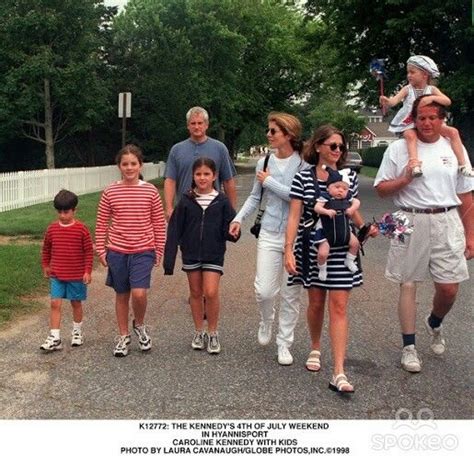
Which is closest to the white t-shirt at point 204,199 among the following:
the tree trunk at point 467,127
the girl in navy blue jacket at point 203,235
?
the girl in navy blue jacket at point 203,235

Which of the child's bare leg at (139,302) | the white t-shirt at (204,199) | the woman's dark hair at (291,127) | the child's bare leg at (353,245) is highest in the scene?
the woman's dark hair at (291,127)

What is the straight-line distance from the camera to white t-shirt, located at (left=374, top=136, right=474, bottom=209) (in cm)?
397

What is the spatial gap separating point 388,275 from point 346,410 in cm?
122

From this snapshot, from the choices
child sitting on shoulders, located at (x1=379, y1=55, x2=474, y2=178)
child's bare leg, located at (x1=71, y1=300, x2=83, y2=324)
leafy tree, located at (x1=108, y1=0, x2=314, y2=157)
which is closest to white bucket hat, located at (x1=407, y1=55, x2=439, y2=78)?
child sitting on shoulders, located at (x1=379, y1=55, x2=474, y2=178)

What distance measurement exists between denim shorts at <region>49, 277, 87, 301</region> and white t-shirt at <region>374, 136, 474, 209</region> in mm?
2436

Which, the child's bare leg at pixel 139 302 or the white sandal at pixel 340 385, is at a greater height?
the child's bare leg at pixel 139 302

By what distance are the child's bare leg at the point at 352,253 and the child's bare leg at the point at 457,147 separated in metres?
0.94

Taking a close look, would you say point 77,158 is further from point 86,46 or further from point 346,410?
point 346,410

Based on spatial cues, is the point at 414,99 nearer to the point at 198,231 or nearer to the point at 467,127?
the point at 198,231

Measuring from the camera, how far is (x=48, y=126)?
2514 cm

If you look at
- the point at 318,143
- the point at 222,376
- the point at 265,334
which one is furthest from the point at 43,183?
the point at 318,143

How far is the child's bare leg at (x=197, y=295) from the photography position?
14.8ft

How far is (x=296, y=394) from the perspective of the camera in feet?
12.0

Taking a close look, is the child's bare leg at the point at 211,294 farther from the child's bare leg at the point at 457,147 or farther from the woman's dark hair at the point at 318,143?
the child's bare leg at the point at 457,147
